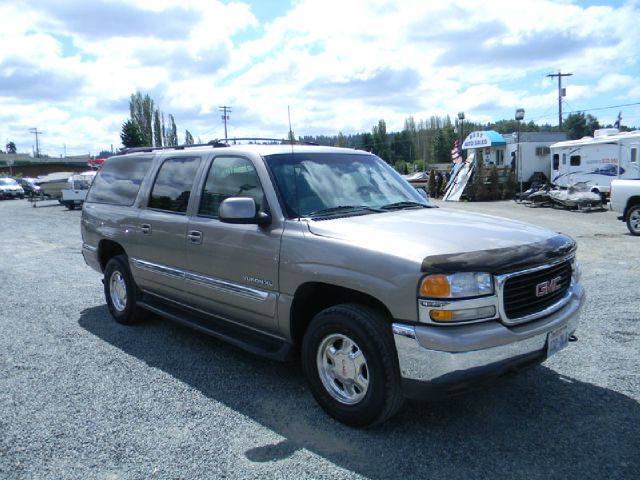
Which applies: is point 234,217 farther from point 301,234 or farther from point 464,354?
point 464,354

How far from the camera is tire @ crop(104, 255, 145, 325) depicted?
18.7 ft

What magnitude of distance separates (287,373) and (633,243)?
32.8ft

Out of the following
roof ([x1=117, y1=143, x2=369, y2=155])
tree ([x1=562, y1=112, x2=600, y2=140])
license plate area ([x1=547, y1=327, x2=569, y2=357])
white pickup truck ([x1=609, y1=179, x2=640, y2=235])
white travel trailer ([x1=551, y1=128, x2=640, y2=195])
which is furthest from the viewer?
tree ([x1=562, y1=112, x2=600, y2=140])

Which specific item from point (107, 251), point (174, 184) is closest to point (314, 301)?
point (174, 184)

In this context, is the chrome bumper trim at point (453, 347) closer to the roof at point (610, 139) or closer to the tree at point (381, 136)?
the roof at point (610, 139)

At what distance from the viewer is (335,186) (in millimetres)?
4195

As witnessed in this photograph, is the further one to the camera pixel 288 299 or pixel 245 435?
pixel 288 299

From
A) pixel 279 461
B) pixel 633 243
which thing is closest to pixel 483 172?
pixel 633 243

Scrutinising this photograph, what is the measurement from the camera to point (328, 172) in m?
4.30

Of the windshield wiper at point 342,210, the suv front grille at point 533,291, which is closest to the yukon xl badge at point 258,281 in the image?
the windshield wiper at point 342,210

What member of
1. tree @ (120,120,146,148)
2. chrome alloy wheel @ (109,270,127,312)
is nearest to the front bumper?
chrome alloy wheel @ (109,270,127,312)

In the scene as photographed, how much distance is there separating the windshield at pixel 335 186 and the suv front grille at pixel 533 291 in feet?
4.26

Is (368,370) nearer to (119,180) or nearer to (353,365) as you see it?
(353,365)

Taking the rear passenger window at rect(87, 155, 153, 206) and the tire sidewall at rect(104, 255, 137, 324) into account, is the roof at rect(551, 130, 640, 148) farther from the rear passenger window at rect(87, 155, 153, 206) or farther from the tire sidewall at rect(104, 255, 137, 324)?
the tire sidewall at rect(104, 255, 137, 324)
